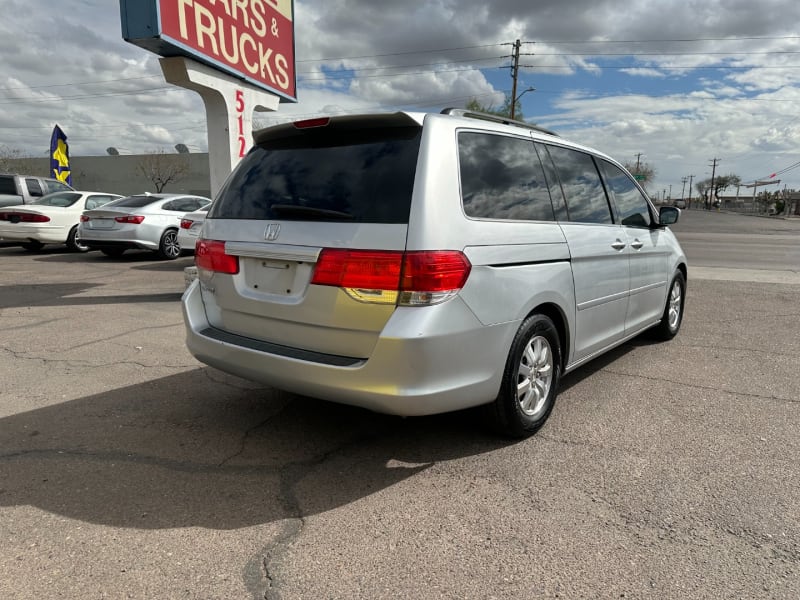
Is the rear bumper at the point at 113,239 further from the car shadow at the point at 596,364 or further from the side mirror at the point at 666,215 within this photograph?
the side mirror at the point at 666,215

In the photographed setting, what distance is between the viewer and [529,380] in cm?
336

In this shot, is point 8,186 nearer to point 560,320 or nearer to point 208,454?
point 208,454

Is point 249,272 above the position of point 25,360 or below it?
Result: above

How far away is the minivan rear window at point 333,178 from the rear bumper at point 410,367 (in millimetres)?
558

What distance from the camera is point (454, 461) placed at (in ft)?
10.3

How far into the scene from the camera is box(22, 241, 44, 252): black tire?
46.4ft

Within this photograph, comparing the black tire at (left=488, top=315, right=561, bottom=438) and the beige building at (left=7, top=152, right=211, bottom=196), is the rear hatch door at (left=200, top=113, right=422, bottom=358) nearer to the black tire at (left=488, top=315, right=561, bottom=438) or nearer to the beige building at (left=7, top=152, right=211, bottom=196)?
the black tire at (left=488, top=315, right=561, bottom=438)

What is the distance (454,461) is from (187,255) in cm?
1280

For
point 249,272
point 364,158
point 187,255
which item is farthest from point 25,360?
point 187,255

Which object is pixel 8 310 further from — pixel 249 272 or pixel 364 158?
pixel 364 158

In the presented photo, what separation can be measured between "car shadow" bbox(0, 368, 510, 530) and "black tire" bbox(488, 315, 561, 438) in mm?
195

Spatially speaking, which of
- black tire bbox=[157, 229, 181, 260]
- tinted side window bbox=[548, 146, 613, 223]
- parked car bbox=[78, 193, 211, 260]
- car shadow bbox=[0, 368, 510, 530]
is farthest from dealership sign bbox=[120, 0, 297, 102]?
tinted side window bbox=[548, 146, 613, 223]

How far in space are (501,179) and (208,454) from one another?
228cm

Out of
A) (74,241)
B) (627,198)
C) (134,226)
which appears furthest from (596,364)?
(74,241)
